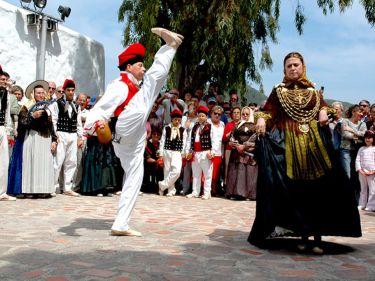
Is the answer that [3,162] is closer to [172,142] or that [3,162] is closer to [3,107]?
[3,107]

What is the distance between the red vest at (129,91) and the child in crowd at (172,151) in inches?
198

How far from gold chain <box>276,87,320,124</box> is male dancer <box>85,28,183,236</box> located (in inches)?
45.3

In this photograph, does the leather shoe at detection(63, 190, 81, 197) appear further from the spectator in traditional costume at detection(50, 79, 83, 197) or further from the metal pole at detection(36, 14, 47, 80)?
the metal pole at detection(36, 14, 47, 80)

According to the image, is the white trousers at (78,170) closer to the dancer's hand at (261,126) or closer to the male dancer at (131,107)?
the male dancer at (131,107)

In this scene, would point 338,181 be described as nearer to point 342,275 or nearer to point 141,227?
point 342,275

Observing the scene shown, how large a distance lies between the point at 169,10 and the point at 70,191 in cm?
698

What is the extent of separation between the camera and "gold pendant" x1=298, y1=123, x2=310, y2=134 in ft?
14.6

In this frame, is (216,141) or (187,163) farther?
(187,163)

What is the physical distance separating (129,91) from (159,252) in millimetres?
1564

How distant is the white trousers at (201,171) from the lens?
962 cm

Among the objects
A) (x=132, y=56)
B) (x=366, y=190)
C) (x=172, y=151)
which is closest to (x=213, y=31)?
(x=172, y=151)

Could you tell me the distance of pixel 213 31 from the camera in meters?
13.5

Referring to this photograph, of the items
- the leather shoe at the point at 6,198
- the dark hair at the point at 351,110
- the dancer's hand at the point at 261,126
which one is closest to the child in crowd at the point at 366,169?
the dark hair at the point at 351,110

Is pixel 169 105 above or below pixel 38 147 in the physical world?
→ above
